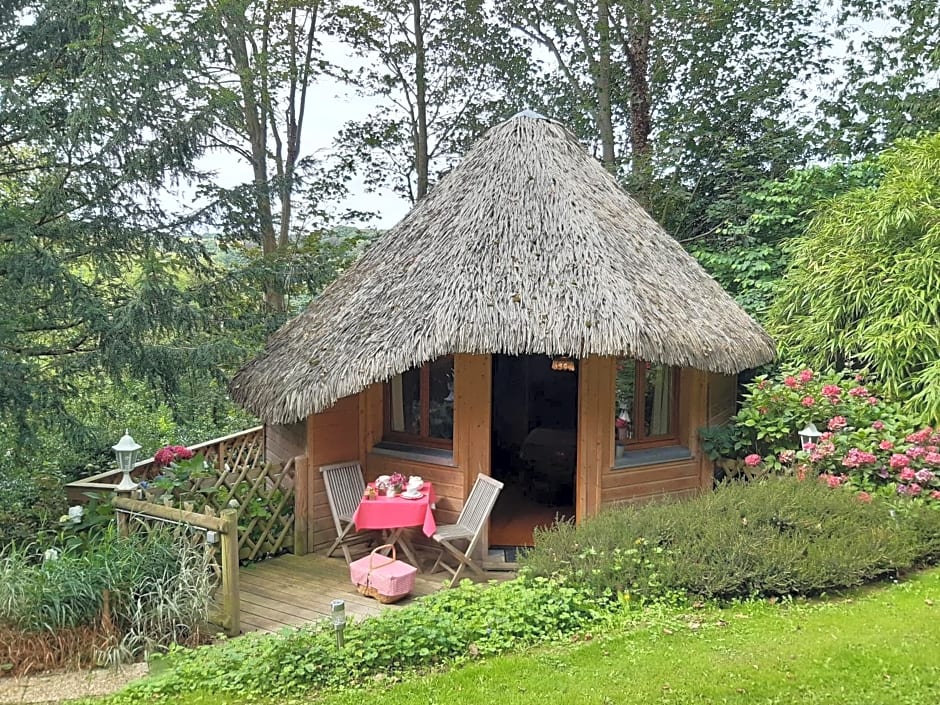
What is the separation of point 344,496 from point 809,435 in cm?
491

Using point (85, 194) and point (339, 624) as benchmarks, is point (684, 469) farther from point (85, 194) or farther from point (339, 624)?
point (85, 194)

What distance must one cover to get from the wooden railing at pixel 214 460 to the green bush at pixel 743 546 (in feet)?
12.7

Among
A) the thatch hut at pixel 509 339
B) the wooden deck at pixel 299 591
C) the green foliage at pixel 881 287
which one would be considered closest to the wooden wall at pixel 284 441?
the thatch hut at pixel 509 339

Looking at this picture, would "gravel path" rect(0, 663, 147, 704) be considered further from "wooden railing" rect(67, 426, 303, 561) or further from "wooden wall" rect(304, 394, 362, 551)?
"wooden wall" rect(304, 394, 362, 551)

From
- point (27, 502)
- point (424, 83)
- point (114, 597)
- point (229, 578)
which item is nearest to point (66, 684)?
point (114, 597)

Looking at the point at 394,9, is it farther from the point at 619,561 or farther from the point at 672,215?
the point at 619,561

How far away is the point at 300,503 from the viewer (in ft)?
26.0

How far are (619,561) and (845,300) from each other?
17.7 feet

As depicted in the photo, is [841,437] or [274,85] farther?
[274,85]

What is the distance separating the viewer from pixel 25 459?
26.3 ft

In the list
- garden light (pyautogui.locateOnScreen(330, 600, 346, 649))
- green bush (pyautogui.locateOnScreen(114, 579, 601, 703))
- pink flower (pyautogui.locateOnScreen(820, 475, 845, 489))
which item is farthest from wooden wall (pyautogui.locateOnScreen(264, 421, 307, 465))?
pink flower (pyautogui.locateOnScreen(820, 475, 845, 489))

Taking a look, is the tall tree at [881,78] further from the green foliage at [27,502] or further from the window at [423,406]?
the green foliage at [27,502]

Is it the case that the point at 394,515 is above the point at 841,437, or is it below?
below

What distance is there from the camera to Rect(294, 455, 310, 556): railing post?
7.90 m
